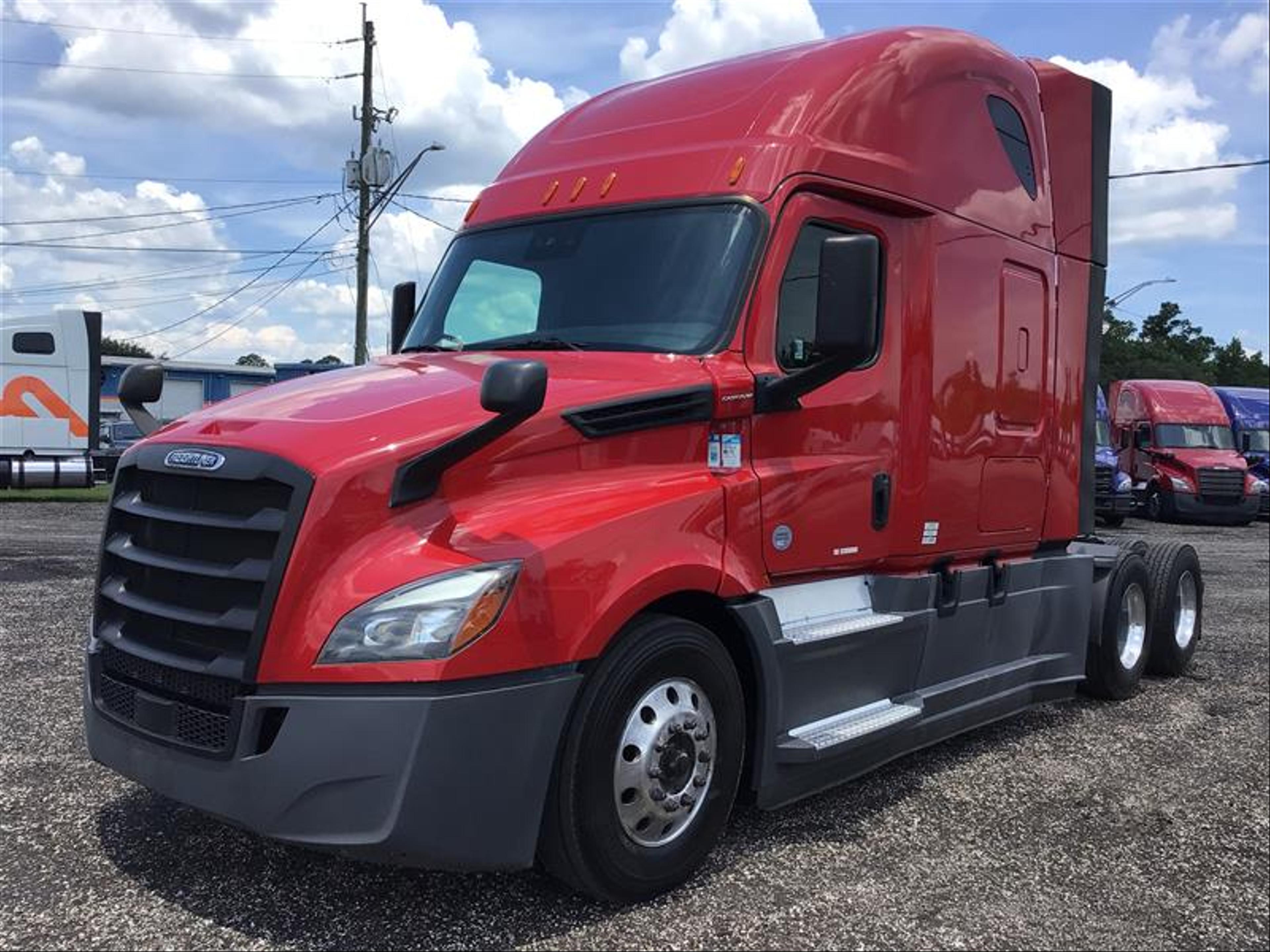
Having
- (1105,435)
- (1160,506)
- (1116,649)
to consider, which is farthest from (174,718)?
(1160,506)

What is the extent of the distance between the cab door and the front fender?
0.74 m

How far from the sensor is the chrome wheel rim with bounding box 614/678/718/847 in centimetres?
367

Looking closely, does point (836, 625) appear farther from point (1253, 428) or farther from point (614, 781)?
point (1253, 428)

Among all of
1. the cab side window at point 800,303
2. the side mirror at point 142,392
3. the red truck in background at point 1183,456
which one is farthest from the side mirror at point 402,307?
the red truck in background at point 1183,456

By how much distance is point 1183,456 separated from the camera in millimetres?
25453

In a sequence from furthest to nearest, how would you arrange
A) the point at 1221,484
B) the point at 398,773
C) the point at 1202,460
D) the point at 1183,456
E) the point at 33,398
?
1. the point at 1183,456
2. the point at 1202,460
3. the point at 1221,484
4. the point at 33,398
5. the point at 398,773

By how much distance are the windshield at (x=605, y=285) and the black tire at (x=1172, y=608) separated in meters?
4.98

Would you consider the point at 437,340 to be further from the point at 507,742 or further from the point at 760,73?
the point at 507,742

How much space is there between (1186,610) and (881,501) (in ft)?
14.9

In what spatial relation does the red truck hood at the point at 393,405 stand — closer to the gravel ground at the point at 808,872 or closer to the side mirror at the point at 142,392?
the side mirror at the point at 142,392

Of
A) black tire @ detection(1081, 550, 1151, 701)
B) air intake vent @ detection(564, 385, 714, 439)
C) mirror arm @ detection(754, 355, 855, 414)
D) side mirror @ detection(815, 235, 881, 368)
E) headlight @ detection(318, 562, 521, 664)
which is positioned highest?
side mirror @ detection(815, 235, 881, 368)

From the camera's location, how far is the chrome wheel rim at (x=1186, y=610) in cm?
793

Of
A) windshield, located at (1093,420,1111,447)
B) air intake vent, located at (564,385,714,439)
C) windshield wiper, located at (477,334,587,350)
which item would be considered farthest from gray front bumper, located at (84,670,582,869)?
windshield, located at (1093,420,1111,447)

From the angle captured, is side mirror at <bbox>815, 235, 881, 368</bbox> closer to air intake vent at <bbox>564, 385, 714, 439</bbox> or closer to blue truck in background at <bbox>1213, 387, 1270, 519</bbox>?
air intake vent at <bbox>564, 385, 714, 439</bbox>
